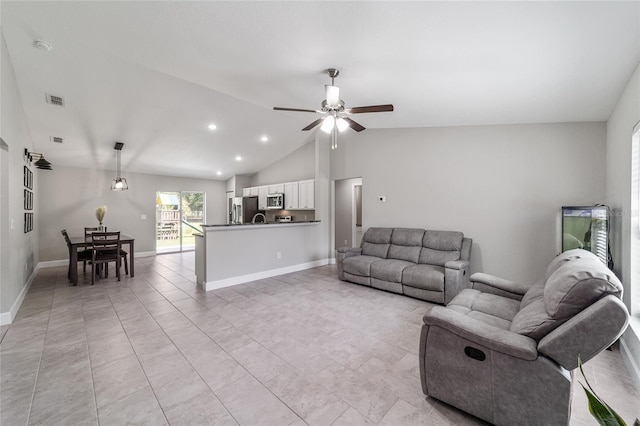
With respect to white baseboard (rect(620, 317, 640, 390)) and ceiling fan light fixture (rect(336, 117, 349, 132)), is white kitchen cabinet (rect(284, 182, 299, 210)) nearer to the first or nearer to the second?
ceiling fan light fixture (rect(336, 117, 349, 132))

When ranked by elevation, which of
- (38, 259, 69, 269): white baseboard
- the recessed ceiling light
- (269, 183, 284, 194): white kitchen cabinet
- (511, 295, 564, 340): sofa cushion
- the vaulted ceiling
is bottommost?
(38, 259, 69, 269): white baseboard

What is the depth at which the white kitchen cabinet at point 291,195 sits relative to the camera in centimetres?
692

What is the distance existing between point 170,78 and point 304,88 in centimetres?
183

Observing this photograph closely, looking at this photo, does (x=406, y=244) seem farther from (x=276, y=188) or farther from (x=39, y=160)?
(x=39, y=160)

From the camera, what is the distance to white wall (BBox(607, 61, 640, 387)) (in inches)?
90.8

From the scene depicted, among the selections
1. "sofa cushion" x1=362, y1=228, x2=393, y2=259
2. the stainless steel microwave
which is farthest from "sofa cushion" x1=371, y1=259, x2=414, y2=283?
the stainless steel microwave

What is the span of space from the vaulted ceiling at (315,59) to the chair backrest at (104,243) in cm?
192

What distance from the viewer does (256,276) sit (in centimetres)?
500

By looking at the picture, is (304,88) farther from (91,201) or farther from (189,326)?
(91,201)

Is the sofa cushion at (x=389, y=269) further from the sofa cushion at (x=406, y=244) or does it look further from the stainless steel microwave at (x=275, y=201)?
the stainless steel microwave at (x=275, y=201)

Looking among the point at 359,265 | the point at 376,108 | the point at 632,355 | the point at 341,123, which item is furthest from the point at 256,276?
the point at 632,355

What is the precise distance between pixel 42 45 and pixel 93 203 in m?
5.29

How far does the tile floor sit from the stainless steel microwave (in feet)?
11.8

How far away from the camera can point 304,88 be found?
359 cm
